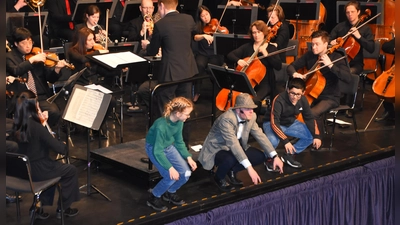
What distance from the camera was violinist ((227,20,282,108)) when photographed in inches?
262

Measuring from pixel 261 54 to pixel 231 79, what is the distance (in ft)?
4.00

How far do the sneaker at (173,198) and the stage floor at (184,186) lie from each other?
6cm

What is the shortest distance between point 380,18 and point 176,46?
4.31 m

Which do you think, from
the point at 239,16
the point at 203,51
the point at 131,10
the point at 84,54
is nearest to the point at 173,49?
the point at 84,54

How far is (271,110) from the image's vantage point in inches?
229

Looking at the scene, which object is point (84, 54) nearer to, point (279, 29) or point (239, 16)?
point (279, 29)

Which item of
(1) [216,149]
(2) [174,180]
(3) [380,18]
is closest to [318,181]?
(1) [216,149]

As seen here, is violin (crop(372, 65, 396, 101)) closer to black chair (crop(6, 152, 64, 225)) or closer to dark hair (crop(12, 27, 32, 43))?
dark hair (crop(12, 27, 32, 43))

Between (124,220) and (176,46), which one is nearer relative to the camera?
(124,220)

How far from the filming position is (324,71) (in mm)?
6391

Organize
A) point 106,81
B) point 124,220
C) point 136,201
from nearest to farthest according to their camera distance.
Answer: point 124,220 → point 136,201 → point 106,81

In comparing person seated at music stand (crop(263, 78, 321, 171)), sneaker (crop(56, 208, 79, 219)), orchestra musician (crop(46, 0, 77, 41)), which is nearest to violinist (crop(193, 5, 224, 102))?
orchestra musician (crop(46, 0, 77, 41))

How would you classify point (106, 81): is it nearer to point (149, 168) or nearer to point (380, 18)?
point (149, 168)

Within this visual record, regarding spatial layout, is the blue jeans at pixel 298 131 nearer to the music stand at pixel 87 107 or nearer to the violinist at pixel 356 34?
the music stand at pixel 87 107
